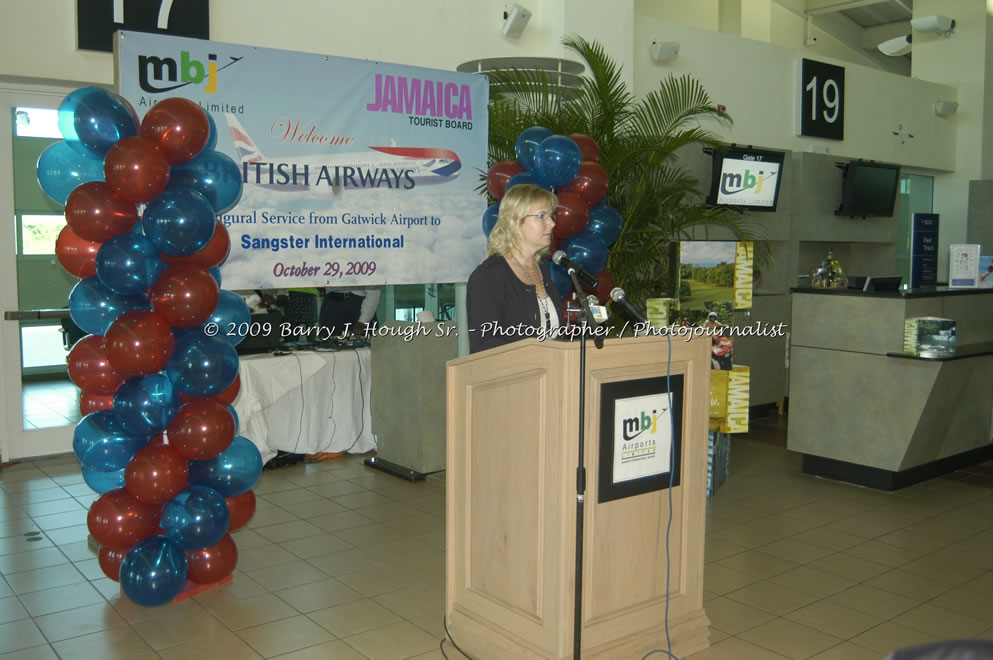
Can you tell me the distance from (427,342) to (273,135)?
→ 5.44ft

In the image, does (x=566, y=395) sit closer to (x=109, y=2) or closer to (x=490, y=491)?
(x=490, y=491)

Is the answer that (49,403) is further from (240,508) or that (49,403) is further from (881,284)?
(881,284)

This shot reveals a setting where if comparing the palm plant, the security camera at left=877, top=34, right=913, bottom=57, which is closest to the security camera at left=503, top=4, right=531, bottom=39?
the palm plant

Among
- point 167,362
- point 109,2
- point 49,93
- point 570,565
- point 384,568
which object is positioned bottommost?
point 384,568

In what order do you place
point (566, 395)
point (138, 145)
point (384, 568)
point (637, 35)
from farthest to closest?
point (637, 35) → point (384, 568) → point (138, 145) → point (566, 395)

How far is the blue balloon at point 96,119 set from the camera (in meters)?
3.43

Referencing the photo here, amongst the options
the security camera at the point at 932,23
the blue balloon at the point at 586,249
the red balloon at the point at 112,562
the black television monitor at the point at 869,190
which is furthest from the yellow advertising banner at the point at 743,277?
the security camera at the point at 932,23

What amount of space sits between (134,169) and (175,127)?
25cm

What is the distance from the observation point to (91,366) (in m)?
3.72

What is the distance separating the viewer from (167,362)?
3629 millimetres

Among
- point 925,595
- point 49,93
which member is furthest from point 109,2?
point 925,595

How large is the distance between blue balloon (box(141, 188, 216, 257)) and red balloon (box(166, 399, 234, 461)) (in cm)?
66

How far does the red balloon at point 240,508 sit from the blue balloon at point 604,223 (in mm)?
2426

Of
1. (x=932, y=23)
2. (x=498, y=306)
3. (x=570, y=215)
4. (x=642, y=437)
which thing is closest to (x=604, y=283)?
(x=570, y=215)
